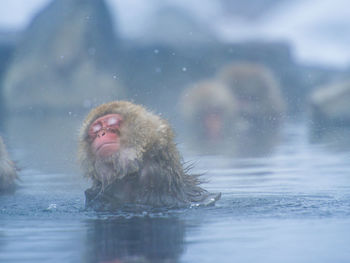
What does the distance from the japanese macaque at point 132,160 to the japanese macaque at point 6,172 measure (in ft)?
3.88

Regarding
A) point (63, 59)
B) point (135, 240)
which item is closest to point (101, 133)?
point (135, 240)

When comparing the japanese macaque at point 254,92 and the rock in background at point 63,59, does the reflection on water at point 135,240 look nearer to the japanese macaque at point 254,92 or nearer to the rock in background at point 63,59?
the japanese macaque at point 254,92

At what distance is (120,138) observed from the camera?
13.4 feet

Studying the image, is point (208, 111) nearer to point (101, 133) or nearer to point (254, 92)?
point (254, 92)

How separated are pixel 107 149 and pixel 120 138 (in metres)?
0.09

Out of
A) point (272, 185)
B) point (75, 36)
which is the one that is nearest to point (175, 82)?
point (75, 36)

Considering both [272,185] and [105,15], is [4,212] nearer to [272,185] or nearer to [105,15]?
[272,185]

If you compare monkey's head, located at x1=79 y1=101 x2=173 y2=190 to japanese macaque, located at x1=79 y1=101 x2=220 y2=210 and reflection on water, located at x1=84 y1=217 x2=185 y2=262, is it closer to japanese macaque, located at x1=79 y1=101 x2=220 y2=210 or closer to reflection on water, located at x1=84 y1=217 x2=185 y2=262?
japanese macaque, located at x1=79 y1=101 x2=220 y2=210

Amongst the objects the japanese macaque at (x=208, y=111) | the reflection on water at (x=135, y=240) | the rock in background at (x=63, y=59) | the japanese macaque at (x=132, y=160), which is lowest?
the reflection on water at (x=135, y=240)

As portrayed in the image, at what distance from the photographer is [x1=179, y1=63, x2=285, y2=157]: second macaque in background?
19.6 ft

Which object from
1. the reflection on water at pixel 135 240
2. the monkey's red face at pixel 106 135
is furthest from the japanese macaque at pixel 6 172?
the reflection on water at pixel 135 240

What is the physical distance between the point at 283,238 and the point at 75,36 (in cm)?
413

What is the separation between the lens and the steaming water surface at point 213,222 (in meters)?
2.76

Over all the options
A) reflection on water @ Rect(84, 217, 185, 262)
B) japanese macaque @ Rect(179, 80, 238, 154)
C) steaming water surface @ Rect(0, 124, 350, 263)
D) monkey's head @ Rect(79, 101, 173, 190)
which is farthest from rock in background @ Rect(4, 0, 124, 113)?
reflection on water @ Rect(84, 217, 185, 262)
